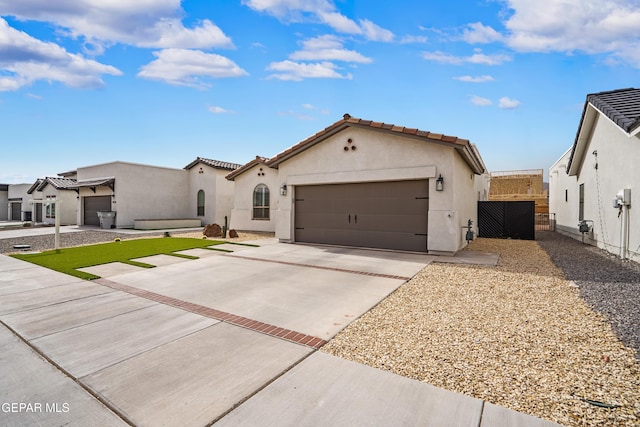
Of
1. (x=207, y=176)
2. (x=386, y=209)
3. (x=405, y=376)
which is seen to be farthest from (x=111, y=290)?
(x=207, y=176)

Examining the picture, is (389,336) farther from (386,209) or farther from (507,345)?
(386,209)

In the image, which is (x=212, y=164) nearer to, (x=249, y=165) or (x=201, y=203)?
(x=201, y=203)

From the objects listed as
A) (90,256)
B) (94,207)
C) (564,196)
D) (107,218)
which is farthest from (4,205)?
(564,196)

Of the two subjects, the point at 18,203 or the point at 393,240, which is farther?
the point at 18,203

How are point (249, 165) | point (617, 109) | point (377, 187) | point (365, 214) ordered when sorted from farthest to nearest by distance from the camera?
point (249, 165)
point (365, 214)
point (377, 187)
point (617, 109)

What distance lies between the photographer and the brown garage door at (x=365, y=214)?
9.78m

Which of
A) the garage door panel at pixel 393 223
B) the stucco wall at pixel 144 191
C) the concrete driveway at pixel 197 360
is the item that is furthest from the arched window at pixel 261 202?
the concrete driveway at pixel 197 360

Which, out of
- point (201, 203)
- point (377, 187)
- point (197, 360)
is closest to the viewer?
point (197, 360)

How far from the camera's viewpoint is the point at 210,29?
31.7ft

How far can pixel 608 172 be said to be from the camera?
398 inches

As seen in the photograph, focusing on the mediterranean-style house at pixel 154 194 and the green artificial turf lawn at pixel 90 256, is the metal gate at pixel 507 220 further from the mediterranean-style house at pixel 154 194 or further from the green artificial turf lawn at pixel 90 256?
the mediterranean-style house at pixel 154 194

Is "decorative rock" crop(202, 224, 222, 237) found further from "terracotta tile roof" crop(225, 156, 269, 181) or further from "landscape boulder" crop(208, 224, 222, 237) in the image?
"terracotta tile roof" crop(225, 156, 269, 181)

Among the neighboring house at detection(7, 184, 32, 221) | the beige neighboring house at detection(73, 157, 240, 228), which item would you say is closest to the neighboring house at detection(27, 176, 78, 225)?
the beige neighboring house at detection(73, 157, 240, 228)

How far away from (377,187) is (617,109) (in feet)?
23.5
